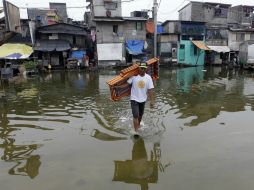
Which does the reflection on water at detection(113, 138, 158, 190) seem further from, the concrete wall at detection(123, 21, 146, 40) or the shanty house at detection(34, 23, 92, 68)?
the concrete wall at detection(123, 21, 146, 40)

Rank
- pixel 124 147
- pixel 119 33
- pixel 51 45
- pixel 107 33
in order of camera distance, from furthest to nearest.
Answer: pixel 119 33
pixel 107 33
pixel 51 45
pixel 124 147

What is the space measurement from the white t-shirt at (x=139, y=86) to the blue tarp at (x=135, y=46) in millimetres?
26481

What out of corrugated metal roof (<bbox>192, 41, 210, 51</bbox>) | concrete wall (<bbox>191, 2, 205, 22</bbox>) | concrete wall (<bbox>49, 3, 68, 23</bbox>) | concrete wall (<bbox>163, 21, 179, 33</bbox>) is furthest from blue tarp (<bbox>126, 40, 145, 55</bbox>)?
concrete wall (<bbox>49, 3, 68, 23</bbox>)

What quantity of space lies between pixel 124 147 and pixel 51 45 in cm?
2601

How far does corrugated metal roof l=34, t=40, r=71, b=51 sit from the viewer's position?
28844mm

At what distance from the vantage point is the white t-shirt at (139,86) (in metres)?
6.56

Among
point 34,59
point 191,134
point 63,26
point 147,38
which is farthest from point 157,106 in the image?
point 147,38

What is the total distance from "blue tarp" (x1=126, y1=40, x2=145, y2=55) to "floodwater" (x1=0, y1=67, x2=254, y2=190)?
75.6ft

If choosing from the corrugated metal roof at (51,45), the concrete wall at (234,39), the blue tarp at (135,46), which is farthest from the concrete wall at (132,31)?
the concrete wall at (234,39)

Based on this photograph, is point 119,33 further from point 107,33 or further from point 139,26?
point 139,26

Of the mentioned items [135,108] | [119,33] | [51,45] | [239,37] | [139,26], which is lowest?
[135,108]

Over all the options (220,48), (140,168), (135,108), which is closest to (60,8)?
(220,48)

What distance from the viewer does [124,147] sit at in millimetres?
5953

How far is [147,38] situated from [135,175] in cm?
3228
